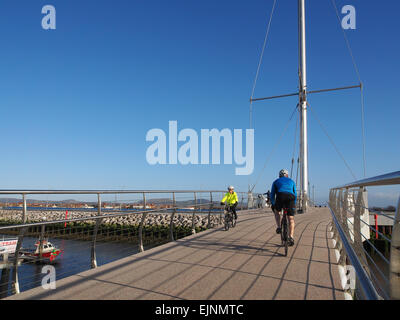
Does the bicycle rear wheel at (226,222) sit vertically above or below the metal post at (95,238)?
below

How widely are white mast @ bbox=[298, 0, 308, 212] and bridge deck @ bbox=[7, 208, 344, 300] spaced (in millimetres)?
13650

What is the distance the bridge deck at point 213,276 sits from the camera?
395 centimetres

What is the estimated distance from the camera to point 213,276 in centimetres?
479

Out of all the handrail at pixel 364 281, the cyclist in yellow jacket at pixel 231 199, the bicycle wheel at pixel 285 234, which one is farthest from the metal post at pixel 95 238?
the cyclist in yellow jacket at pixel 231 199

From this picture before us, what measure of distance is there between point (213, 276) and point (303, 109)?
61.7ft

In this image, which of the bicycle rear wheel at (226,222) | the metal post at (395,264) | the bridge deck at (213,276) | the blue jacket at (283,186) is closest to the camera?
the metal post at (395,264)

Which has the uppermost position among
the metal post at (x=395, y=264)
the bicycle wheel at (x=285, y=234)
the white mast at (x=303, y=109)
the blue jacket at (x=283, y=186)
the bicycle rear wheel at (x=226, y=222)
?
the white mast at (x=303, y=109)

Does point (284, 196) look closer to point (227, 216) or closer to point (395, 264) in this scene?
point (227, 216)

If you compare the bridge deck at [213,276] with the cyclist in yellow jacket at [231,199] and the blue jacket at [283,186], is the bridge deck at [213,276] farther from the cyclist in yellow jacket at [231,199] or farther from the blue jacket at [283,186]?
the cyclist in yellow jacket at [231,199]

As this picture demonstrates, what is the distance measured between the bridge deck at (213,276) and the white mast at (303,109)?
1365 centimetres

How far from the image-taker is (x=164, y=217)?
116ft

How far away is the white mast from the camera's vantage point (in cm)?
2053
